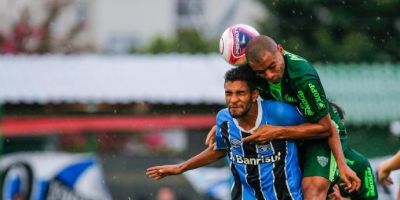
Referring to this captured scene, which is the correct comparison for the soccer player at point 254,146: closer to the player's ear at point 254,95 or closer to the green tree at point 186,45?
the player's ear at point 254,95

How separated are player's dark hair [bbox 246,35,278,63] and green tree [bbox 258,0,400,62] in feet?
85.7

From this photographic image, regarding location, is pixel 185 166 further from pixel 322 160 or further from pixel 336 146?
pixel 336 146

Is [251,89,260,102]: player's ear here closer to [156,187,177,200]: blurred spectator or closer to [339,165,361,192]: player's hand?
[339,165,361,192]: player's hand

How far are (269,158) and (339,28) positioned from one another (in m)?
27.9

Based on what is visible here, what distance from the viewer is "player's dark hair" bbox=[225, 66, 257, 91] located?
10.9 metres

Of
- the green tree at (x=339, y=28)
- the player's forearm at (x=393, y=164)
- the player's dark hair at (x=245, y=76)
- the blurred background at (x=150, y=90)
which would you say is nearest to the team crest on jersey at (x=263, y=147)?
the player's dark hair at (x=245, y=76)

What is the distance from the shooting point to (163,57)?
96.0 feet

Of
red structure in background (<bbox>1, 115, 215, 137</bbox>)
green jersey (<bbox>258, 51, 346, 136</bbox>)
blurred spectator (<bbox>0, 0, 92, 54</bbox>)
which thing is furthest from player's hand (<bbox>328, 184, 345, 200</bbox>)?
blurred spectator (<bbox>0, 0, 92, 54</bbox>)

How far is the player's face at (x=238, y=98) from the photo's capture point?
10.9 meters

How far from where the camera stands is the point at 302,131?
10898mm

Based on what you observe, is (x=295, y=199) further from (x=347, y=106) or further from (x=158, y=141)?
(x=158, y=141)

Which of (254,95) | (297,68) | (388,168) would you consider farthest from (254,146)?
(388,168)

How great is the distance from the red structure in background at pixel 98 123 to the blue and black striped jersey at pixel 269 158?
12748mm

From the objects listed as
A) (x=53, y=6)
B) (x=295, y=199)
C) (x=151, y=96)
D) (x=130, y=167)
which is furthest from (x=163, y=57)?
(x=295, y=199)
